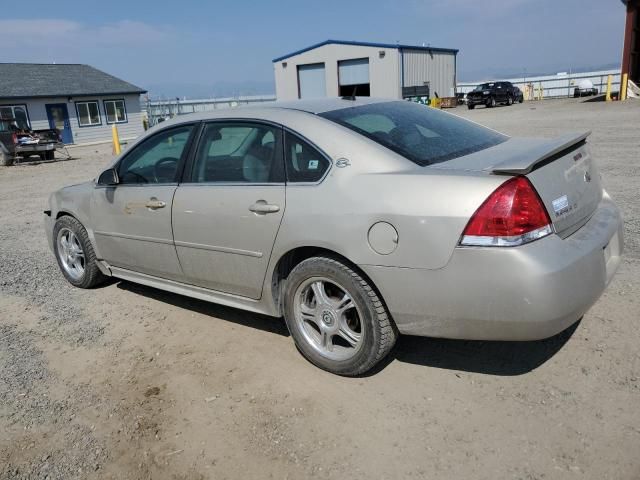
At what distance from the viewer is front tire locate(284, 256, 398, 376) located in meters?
3.06

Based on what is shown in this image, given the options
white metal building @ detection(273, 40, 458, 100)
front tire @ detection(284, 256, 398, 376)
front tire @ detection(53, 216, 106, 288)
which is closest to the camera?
front tire @ detection(284, 256, 398, 376)

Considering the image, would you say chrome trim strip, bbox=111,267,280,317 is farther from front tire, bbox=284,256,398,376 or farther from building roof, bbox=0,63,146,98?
building roof, bbox=0,63,146,98

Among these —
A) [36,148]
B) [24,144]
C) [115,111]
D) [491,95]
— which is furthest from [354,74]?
[24,144]

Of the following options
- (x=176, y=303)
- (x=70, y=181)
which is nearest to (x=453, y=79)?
(x=70, y=181)

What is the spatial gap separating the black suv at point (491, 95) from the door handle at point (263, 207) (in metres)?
34.6

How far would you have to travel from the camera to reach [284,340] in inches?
153

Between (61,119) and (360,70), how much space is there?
64.1 feet

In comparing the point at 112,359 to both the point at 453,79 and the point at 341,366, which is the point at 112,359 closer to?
the point at 341,366

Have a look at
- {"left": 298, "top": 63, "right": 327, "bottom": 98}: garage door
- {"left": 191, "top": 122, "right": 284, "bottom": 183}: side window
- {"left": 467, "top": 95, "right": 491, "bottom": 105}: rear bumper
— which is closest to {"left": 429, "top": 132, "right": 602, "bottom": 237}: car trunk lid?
{"left": 191, "top": 122, "right": 284, "bottom": 183}: side window

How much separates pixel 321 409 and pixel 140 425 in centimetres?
100

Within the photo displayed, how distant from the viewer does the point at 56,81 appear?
3073 centimetres

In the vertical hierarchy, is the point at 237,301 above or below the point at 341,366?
above

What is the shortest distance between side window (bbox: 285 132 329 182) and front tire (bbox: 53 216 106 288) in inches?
95.6

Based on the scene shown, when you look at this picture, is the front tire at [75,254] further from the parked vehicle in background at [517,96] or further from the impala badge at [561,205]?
the parked vehicle in background at [517,96]
